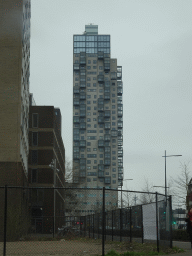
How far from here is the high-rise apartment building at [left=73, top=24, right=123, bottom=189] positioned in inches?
7215

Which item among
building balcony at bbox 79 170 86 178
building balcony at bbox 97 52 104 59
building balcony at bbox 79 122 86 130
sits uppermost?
building balcony at bbox 97 52 104 59

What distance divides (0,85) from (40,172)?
96.4 ft

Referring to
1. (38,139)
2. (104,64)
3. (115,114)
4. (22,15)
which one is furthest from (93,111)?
(22,15)

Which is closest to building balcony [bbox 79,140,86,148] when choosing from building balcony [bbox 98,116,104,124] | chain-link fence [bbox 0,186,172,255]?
building balcony [bbox 98,116,104,124]

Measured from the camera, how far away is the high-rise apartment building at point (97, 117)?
183m

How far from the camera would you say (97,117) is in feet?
615

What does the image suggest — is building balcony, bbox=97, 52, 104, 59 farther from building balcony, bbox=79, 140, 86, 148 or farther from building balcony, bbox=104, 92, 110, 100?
building balcony, bbox=79, 140, 86, 148

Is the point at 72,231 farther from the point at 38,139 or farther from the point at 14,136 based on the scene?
the point at 38,139

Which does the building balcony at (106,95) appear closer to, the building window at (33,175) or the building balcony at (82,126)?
the building balcony at (82,126)

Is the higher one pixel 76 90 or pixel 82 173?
pixel 76 90

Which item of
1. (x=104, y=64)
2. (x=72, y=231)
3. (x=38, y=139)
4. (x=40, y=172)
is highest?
(x=104, y=64)

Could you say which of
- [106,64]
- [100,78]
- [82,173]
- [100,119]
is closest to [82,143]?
[100,119]

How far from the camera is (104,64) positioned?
190 meters

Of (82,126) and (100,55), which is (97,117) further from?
(100,55)
